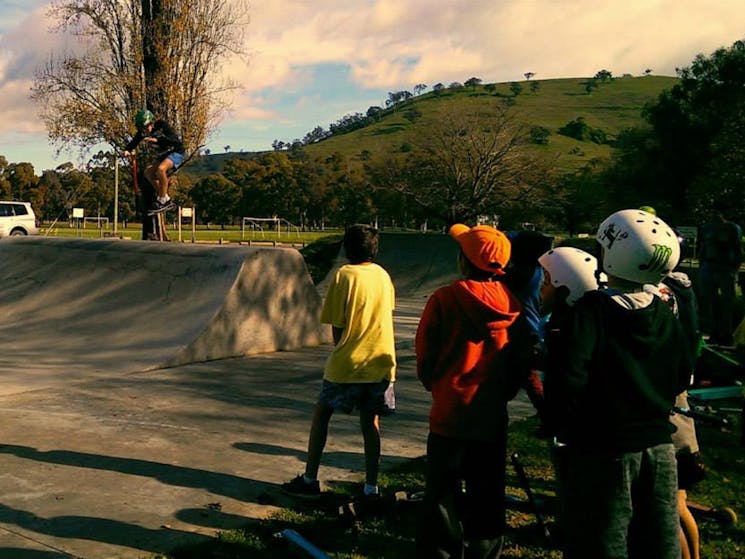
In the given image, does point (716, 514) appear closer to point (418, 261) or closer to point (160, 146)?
point (160, 146)

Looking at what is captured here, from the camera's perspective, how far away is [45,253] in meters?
11.9

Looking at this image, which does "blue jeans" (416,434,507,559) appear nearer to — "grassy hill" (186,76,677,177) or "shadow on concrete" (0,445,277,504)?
"shadow on concrete" (0,445,277,504)

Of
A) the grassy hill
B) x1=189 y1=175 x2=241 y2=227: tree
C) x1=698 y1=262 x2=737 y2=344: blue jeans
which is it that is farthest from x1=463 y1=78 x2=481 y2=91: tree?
x1=698 y1=262 x2=737 y2=344: blue jeans

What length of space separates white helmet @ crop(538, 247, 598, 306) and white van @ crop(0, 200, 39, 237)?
30.2 m

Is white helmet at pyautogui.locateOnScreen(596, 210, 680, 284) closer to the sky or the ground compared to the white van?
closer to the ground

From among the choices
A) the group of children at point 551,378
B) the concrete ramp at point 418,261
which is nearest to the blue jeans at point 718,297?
the concrete ramp at point 418,261

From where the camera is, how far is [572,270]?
3305 millimetres

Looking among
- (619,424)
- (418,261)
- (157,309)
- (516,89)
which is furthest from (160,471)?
(516,89)

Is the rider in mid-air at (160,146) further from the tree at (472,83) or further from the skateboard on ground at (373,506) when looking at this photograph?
the tree at (472,83)

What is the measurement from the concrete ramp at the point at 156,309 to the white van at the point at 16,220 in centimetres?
2077

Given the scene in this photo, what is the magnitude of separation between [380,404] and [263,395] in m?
2.77

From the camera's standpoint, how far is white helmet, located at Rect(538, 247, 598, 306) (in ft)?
10.8

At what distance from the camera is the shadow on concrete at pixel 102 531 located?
3.53 meters

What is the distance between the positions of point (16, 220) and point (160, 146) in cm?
2273
